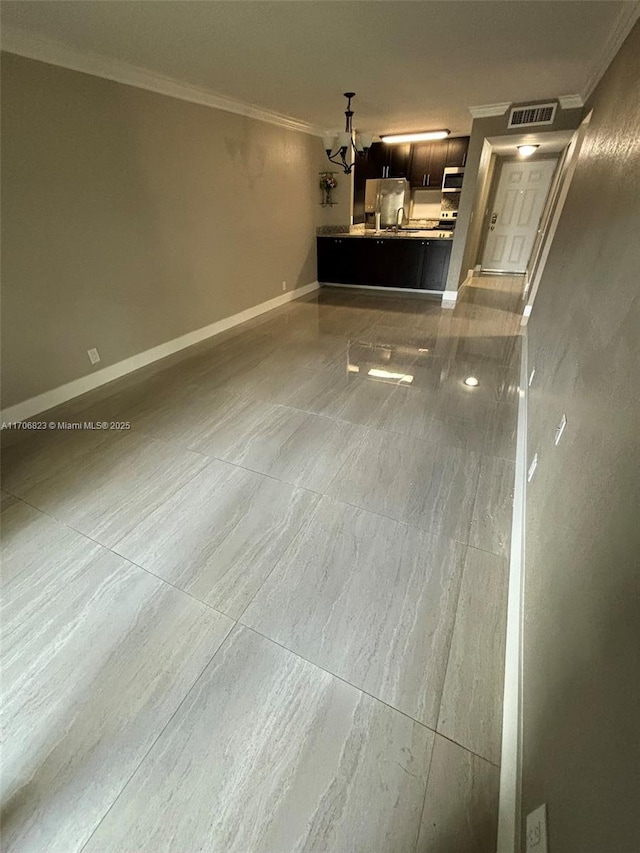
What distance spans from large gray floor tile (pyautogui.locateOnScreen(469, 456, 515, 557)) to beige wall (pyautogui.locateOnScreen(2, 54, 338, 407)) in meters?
3.12

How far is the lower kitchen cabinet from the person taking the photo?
207 inches

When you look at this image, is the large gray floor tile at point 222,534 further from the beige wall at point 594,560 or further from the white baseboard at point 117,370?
the white baseboard at point 117,370

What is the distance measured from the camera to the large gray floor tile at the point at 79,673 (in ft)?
3.06

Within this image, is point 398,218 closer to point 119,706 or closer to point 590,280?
point 590,280

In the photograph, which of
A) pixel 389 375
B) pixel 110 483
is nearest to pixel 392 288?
pixel 389 375

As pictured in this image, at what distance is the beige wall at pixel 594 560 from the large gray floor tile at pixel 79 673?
1.02m

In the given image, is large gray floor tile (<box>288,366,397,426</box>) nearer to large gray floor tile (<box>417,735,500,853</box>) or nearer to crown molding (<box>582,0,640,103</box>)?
large gray floor tile (<box>417,735,500,853</box>)

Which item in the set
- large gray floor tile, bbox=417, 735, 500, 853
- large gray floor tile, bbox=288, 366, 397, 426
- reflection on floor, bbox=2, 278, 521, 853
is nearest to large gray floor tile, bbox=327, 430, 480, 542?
reflection on floor, bbox=2, 278, 521, 853

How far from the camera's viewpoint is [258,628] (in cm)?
130

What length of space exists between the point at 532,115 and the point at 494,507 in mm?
4515

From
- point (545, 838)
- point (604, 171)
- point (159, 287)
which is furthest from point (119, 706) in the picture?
point (159, 287)

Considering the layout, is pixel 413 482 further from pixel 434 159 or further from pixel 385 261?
pixel 434 159

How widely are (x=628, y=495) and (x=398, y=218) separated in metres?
6.92

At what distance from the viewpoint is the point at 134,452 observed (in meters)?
2.22
